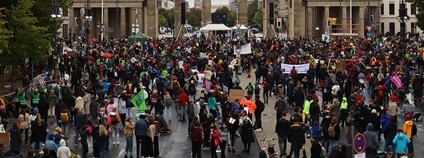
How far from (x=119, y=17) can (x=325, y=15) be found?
1013 inches

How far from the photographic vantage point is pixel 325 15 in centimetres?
11838

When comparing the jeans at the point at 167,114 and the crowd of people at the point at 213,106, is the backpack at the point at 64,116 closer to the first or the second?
the crowd of people at the point at 213,106

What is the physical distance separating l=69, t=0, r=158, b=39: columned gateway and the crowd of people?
181 ft

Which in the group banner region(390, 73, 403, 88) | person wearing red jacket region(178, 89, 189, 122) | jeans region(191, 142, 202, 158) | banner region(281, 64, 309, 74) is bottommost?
jeans region(191, 142, 202, 158)

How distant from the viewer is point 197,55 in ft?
209

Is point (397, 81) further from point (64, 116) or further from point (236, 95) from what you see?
point (64, 116)

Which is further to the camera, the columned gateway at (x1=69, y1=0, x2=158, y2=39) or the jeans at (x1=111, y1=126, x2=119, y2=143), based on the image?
the columned gateway at (x1=69, y1=0, x2=158, y2=39)

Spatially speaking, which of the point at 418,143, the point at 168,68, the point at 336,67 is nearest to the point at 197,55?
the point at 168,68

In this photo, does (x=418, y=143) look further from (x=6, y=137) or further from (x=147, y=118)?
(x=6, y=137)

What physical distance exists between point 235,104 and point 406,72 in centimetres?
1691

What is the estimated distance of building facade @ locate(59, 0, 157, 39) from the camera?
115m

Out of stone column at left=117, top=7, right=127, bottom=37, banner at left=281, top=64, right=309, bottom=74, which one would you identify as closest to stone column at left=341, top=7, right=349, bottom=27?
stone column at left=117, top=7, right=127, bottom=37

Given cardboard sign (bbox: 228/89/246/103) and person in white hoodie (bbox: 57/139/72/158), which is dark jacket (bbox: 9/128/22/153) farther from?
cardboard sign (bbox: 228/89/246/103)

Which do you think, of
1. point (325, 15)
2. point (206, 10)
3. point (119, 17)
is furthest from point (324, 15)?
point (119, 17)
